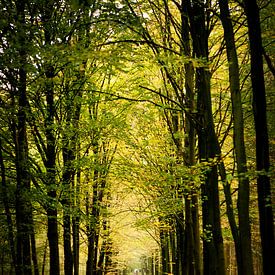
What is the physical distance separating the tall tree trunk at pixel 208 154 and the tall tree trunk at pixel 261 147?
69.5 inches

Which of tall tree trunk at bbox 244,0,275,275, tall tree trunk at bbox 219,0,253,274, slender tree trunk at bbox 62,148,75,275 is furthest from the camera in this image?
slender tree trunk at bbox 62,148,75,275

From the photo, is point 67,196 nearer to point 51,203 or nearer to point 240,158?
point 51,203

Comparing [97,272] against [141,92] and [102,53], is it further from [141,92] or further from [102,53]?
[102,53]

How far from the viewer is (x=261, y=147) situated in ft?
16.5

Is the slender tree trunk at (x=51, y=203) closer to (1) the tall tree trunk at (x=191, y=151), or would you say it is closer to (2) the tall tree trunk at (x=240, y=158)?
(1) the tall tree trunk at (x=191, y=151)

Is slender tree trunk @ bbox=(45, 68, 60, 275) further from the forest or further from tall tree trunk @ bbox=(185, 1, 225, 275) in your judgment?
tall tree trunk @ bbox=(185, 1, 225, 275)

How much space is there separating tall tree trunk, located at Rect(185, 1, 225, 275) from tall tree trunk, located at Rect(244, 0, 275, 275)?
1764 mm

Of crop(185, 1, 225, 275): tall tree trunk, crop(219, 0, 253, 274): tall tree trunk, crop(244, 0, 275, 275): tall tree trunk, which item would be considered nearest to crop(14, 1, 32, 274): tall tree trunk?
crop(185, 1, 225, 275): tall tree trunk

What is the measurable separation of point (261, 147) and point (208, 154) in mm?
2831

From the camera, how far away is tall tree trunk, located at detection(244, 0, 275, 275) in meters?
4.84

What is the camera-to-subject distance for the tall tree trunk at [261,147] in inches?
191

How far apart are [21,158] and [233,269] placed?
27.1m

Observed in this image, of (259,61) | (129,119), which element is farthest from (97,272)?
(259,61)

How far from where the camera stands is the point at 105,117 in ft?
45.7
